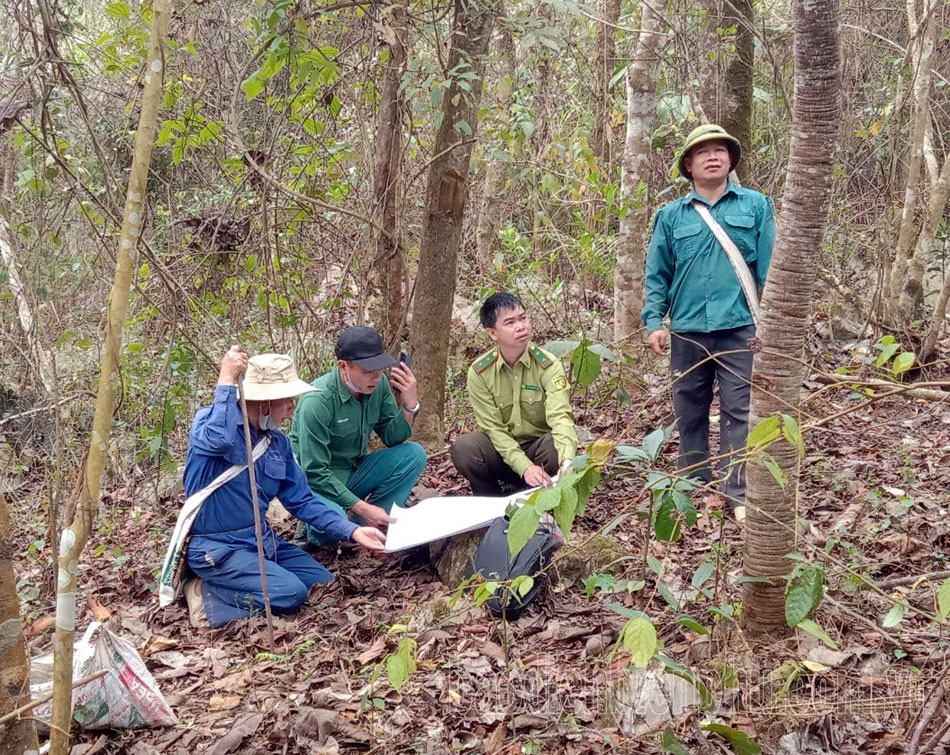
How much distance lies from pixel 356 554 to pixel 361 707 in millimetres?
1890

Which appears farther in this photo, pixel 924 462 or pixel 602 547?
pixel 924 462

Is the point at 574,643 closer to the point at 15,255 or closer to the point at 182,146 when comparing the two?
the point at 182,146

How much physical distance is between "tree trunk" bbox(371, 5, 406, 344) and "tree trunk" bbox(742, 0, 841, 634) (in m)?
3.08

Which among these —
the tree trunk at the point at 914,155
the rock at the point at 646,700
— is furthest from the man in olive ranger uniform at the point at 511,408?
the tree trunk at the point at 914,155

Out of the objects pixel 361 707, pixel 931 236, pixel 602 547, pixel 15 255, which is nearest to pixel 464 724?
pixel 361 707

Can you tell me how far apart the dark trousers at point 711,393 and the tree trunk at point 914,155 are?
318cm

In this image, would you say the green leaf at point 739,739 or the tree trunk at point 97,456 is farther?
the green leaf at point 739,739

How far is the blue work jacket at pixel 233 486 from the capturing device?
4.14 meters

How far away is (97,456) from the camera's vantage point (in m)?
2.30

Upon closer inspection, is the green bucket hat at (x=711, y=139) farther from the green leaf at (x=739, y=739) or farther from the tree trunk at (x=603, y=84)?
the tree trunk at (x=603, y=84)

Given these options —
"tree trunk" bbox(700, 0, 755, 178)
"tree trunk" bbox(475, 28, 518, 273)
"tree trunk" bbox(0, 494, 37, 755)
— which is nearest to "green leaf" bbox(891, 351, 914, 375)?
"tree trunk" bbox(0, 494, 37, 755)

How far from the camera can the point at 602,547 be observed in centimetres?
412

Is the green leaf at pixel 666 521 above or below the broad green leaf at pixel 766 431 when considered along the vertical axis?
below

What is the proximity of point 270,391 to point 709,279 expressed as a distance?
2.41 m
